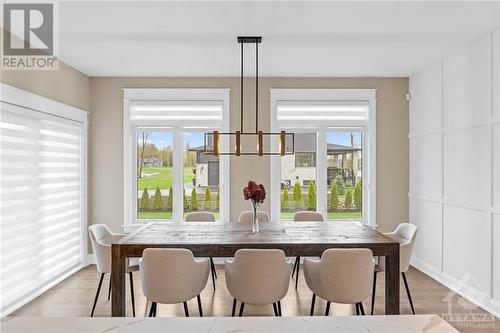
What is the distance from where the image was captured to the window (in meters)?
3.34

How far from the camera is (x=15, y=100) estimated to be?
11.2ft

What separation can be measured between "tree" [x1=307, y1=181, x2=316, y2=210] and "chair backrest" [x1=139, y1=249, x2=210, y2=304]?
2889 mm

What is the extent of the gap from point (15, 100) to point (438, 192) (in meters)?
4.72

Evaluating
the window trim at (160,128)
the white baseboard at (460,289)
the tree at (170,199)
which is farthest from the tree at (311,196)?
the tree at (170,199)

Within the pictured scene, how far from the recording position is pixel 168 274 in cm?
265

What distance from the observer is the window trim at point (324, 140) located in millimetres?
5129

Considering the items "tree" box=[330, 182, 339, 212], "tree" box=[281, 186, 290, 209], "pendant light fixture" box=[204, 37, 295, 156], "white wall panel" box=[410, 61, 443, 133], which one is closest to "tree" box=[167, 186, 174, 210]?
"pendant light fixture" box=[204, 37, 295, 156]

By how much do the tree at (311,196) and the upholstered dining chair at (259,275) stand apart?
2.70 m

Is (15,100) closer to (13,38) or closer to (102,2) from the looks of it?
(13,38)

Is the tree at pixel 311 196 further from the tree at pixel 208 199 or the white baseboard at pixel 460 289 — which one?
the white baseboard at pixel 460 289

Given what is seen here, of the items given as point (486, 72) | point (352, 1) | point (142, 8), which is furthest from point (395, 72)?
point (142, 8)

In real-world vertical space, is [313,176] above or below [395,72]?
below

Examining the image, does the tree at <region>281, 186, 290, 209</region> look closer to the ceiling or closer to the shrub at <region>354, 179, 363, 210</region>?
the shrub at <region>354, 179, 363, 210</region>

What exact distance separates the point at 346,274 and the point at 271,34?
7.56ft
